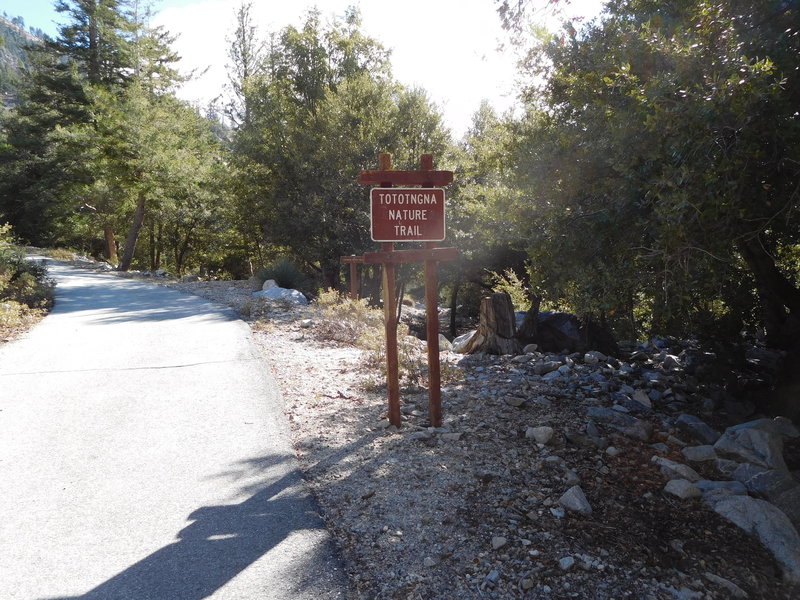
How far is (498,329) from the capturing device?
30.1 feet

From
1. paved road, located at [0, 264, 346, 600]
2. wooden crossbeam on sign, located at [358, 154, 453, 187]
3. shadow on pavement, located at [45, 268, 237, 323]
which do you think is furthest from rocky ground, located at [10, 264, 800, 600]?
shadow on pavement, located at [45, 268, 237, 323]

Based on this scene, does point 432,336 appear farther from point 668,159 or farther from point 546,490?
point 668,159

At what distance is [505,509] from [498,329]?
18.1 feet

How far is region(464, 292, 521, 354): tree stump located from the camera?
29.9 ft

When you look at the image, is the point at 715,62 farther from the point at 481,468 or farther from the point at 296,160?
the point at 296,160

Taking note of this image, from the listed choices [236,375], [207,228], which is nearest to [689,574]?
[236,375]

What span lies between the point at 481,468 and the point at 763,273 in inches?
180

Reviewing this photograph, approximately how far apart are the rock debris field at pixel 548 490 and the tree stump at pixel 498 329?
6.10 ft

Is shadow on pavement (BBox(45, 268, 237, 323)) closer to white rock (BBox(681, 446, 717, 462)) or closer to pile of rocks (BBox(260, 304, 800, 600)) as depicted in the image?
pile of rocks (BBox(260, 304, 800, 600))

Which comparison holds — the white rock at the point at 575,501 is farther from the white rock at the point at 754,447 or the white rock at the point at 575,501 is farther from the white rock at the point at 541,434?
the white rock at the point at 754,447

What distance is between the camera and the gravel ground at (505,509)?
3.15 m

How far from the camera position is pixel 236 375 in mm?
6969

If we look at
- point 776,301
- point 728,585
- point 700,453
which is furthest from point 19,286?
point 776,301

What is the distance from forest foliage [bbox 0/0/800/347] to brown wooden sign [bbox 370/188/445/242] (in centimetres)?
131
